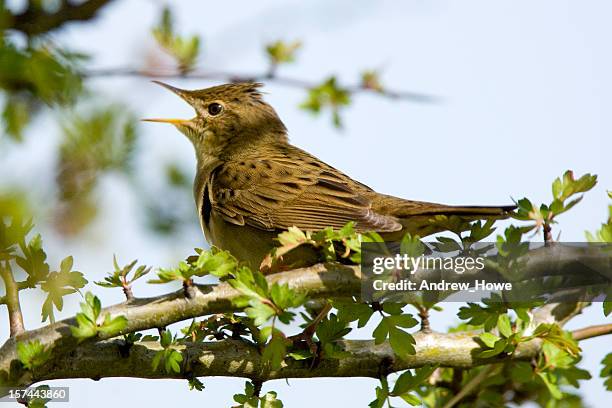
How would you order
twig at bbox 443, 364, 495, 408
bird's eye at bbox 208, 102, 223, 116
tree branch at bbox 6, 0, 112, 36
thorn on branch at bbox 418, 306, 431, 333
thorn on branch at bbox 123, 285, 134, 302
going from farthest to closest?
bird's eye at bbox 208, 102, 223, 116
twig at bbox 443, 364, 495, 408
thorn on branch at bbox 418, 306, 431, 333
thorn on branch at bbox 123, 285, 134, 302
tree branch at bbox 6, 0, 112, 36

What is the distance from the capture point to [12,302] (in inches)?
110

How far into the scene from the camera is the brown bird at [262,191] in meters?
4.74

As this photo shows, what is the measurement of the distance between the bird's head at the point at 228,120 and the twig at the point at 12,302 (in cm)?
370

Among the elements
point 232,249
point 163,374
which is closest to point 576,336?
point 163,374

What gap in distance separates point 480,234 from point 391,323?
47 cm

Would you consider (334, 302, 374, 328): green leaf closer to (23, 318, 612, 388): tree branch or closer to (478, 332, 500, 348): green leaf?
(23, 318, 612, 388): tree branch

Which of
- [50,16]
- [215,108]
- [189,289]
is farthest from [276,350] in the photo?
[215,108]

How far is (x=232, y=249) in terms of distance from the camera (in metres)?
5.22

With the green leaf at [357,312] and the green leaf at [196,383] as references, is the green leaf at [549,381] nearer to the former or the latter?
the green leaf at [357,312]

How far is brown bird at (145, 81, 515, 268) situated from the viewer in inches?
187

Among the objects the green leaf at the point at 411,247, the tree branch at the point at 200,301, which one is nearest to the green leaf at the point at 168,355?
the tree branch at the point at 200,301

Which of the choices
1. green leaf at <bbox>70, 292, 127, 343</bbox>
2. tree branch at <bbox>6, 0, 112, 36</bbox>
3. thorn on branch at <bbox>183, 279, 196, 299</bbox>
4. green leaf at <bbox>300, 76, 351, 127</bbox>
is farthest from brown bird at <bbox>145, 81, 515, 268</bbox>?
tree branch at <bbox>6, 0, 112, 36</bbox>

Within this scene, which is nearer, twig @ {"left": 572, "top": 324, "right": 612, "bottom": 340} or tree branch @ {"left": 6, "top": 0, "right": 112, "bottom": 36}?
tree branch @ {"left": 6, "top": 0, "right": 112, "bottom": 36}

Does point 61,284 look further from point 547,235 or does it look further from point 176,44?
point 547,235
